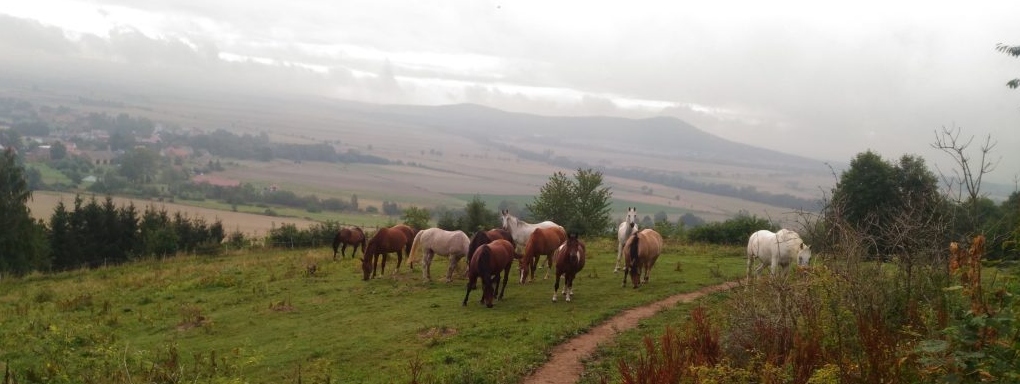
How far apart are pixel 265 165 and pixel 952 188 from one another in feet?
504

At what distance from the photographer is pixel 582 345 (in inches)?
440

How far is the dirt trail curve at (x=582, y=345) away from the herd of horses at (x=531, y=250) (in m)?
1.57

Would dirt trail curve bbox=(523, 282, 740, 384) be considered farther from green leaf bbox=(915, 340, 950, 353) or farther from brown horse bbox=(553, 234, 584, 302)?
green leaf bbox=(915, 340, 950, 353)

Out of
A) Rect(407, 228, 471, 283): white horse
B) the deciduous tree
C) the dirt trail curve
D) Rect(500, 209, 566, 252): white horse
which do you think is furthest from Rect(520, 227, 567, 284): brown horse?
the deciduous tree

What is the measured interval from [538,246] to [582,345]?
5.90 metres

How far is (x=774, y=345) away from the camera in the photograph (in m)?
7.18

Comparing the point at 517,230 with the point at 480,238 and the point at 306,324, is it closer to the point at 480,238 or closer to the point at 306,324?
the point at 480,238

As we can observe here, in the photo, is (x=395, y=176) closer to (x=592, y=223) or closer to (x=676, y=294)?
(x=592, y=223)

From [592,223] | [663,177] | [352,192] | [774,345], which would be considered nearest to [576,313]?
[774,345]

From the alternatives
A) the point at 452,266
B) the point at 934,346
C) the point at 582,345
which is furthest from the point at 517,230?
the point at 934,346

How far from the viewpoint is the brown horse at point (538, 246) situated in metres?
16.7

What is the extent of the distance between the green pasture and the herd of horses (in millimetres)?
491

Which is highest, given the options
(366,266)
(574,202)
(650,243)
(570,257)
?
(574,202)

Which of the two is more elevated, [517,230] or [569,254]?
[517,230]
